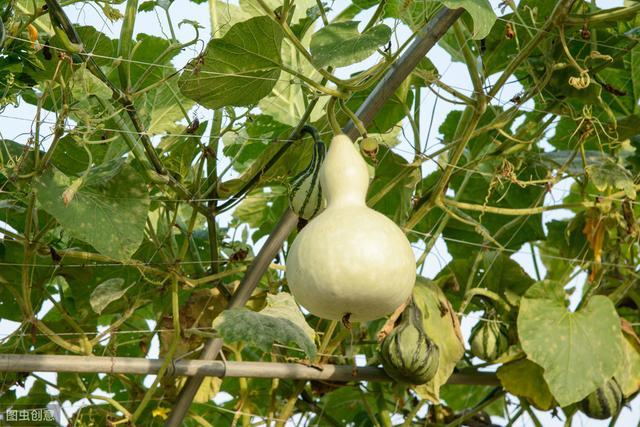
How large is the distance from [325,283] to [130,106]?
471mm

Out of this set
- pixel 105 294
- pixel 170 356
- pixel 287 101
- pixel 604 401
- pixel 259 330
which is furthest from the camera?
pixel 287 101

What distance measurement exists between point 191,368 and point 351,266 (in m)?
0.50

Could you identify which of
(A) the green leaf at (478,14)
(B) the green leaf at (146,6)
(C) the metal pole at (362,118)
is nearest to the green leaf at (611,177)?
(C) the metal pole at (362,118)

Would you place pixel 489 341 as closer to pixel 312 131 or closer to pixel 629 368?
pixel 629 368

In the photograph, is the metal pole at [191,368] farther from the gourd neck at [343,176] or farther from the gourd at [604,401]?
the gourd neck at [343,176]

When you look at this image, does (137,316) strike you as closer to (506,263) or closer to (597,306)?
(506,263)

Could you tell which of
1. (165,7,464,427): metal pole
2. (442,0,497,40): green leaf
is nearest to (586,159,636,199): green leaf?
(165,7,464,427): metal pole

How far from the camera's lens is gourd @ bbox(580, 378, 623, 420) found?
58.6 inches

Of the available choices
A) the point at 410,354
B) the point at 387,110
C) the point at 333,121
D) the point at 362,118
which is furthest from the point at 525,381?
the point at 333,121

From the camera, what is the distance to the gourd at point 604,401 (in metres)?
1.49

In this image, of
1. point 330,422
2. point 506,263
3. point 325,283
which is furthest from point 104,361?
point 506,263

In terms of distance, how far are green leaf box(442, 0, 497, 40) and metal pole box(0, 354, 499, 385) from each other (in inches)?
20.5

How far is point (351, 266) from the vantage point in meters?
0.78

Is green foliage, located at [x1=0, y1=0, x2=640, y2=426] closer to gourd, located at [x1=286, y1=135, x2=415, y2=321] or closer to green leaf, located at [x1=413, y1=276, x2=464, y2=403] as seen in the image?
green leaf, located at [x1=413, y1=276, x2=464, y2=403]
